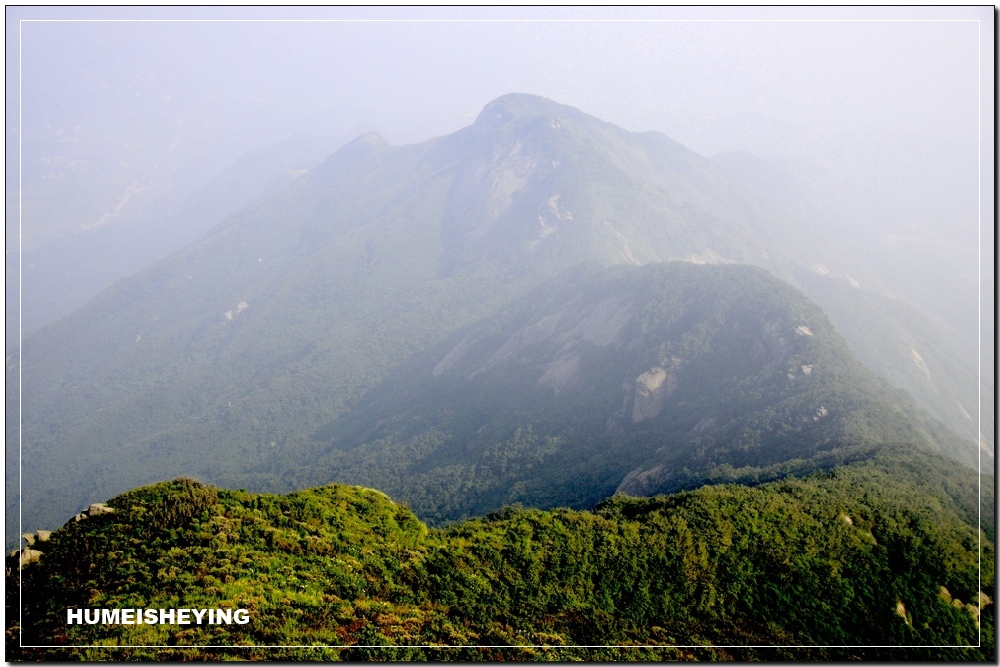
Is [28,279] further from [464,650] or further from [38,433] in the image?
[464,650]

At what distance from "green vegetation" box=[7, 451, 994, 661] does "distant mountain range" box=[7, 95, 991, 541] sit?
8398 mm

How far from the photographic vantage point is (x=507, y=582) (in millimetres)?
14078

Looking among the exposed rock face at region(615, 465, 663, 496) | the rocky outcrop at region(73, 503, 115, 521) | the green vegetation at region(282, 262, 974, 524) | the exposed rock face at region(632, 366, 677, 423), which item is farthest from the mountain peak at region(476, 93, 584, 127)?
the rocky outcrop at region(73, 503, 115, 521)

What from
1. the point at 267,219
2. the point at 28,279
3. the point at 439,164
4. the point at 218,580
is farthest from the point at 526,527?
the point at 28,279

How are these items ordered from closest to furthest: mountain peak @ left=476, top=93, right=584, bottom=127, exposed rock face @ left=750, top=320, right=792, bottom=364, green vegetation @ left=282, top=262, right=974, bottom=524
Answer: green vegetation @ left=282, top=262, right=974, bottom=524
exposed rock face @ left=750, top=320, right=792, bottom=364
mountain peak @ left=476, top=93, right=584, bottom=127

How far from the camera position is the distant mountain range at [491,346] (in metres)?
47.7

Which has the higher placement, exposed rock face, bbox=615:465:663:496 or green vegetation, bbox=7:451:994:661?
green vegetation, bbox=7:451:994:661

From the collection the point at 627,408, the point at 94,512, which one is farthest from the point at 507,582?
the point at 627,408

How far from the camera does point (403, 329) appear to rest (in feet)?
341

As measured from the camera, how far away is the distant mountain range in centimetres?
4769

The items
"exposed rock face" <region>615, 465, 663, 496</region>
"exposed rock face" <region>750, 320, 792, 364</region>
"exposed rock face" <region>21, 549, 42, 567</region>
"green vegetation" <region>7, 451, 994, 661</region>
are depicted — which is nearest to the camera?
"green vegetation" <region>7, 451, 994, 661</region>

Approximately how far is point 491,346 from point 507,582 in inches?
2574

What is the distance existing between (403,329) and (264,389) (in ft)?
77.6

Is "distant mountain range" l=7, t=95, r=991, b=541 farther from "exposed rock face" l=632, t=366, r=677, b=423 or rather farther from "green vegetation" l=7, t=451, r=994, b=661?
"green vegetation" l=7, t=451, r=994, b=661
